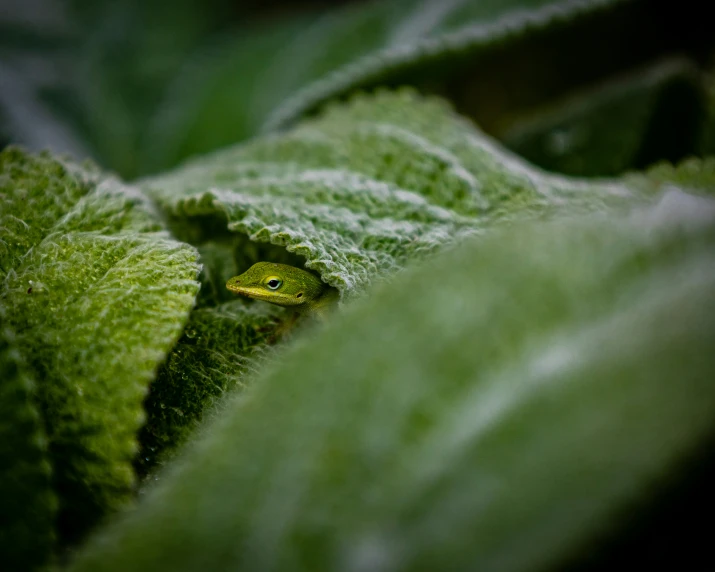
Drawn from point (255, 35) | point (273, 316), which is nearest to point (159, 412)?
point (273, 316)

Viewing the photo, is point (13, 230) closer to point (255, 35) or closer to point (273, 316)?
point (273, 316)

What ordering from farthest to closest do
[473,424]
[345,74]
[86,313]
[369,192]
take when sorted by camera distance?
1. [345,74]
2. [369,192]
3. [86,313]
4. [473,424]

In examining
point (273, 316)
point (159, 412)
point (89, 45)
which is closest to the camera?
point (159, 412)

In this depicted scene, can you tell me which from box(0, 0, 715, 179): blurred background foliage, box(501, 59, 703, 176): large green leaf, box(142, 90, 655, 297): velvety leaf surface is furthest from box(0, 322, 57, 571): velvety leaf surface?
box(501, 59, 703, 176): large green leaf

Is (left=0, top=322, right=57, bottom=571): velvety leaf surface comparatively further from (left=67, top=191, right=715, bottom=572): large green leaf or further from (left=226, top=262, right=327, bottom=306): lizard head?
(left=226, top=262, right=327, bottom=306): lizard head

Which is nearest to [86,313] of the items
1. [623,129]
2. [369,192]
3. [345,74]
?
[369,192]

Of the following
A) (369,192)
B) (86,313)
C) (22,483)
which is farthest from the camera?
(369,192)

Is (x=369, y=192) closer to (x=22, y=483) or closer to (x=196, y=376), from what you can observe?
(x=196, y=376)
